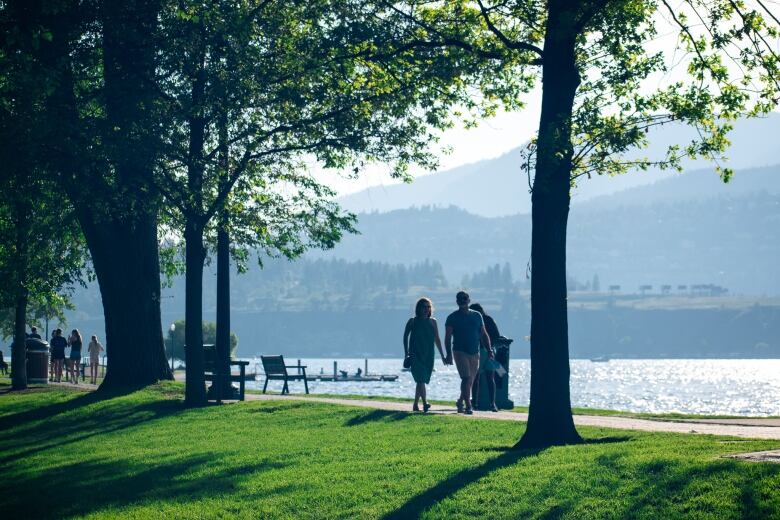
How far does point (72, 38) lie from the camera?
67.9ft

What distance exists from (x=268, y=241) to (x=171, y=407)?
189 inches

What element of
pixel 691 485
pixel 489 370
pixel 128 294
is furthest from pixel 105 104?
pixel 691 485

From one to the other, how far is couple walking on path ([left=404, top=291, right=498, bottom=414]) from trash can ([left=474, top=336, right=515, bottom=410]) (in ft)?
4.06

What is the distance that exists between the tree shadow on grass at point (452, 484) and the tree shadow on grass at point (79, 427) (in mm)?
7619

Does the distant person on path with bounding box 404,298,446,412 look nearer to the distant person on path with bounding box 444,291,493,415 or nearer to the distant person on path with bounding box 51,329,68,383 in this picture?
the distant person on path with bounding box 444,291,493,415

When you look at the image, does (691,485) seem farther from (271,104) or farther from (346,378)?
(346,378)

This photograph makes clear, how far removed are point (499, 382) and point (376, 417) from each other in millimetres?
4839

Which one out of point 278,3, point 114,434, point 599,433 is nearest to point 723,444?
point 599,433

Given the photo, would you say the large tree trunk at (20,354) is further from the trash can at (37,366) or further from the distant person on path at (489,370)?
the distant person on path at (489,370)

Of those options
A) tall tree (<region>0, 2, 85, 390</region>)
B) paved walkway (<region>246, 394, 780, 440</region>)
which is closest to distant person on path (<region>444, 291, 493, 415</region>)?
paved walkway (<region>246, 394, 780, 440</region>)

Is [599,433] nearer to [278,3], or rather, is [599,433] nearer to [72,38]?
[278,3]

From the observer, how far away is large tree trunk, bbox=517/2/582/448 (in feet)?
46.7

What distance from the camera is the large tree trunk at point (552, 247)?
14242 mm

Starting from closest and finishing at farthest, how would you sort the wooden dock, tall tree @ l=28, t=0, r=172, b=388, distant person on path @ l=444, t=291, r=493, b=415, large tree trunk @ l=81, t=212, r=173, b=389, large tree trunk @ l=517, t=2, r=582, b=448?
large tree trunk @ l=517, t=2, r=582, b=448
distant person on path @ l=444, t=291, r=493, b=415
tall tree @ l=28, t=0, r=172, b=388
large tree trunk @ l=81, t=212, r=173, b=389
the wooden dock
